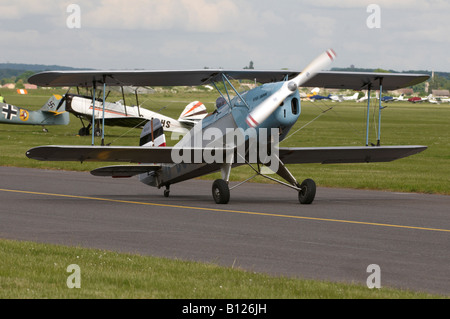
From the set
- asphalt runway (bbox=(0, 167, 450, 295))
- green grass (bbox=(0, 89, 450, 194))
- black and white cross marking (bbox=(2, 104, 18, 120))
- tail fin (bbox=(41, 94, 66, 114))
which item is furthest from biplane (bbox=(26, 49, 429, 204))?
black and white cross marking (bbox=(2, 104, 18, 120))

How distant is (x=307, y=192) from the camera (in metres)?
16.6

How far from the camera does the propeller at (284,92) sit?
15219 mm

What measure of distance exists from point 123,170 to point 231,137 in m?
2.88

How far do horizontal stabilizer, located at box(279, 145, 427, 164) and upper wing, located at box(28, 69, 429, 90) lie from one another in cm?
149

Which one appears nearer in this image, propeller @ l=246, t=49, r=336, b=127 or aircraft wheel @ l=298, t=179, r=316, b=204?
propeller @ l=246, t=49, r=336, b=127

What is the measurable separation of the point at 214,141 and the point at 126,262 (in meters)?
7.42

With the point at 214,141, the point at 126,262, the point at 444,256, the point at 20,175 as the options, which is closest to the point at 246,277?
the point at 126,262

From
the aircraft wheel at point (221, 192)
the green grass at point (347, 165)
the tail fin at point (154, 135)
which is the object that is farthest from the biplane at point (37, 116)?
the aircraft wheel at point (221, 192)

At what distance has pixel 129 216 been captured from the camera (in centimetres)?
1455

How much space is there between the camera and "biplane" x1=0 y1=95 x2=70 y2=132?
45.4 metres

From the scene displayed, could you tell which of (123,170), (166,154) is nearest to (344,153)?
(166,154)

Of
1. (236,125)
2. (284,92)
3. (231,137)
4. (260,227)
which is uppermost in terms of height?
(284,92)

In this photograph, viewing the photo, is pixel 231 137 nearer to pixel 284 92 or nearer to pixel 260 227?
pixel 284 92

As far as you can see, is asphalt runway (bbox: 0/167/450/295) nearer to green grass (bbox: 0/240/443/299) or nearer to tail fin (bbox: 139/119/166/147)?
green grass (bbox: 0/240/443/299)
